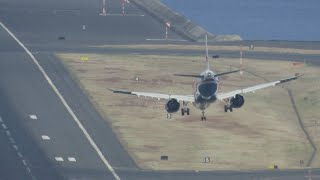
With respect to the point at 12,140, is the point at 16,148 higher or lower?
lower

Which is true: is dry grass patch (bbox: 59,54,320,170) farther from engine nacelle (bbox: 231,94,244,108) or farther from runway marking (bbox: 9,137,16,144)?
runway marking (bbox: 9,137,16,144)

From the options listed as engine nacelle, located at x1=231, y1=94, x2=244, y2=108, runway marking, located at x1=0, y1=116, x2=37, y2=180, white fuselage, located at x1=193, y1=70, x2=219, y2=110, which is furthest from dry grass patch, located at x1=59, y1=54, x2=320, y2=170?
runway marking, located at x1=0, y1=116, x2=37, y2=180

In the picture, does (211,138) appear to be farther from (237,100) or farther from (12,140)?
(12,140)

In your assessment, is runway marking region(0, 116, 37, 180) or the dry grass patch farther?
the dry grass patch

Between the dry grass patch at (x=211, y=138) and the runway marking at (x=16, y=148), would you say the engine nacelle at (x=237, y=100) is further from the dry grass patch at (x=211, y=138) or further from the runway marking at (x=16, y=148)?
the runway marking at (x=16, y=148)

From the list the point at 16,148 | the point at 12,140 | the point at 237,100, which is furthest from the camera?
the point at 237,100

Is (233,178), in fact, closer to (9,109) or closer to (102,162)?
(102,162)

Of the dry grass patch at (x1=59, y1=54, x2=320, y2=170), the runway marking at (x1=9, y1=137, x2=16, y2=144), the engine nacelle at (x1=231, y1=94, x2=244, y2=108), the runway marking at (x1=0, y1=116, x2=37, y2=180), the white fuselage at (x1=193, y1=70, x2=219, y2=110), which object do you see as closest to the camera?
the runway marking at (x1=0, y1=116, x2=37, y2=180)

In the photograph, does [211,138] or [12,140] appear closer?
[12,140]

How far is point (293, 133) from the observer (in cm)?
18838

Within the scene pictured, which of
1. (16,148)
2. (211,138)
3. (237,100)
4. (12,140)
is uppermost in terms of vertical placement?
(237,100)

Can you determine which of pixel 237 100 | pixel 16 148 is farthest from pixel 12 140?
pixel 237 100

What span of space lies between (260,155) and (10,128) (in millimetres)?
27040

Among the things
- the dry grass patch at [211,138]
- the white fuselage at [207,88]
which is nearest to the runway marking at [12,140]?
the dry grass patch at [211,138]
